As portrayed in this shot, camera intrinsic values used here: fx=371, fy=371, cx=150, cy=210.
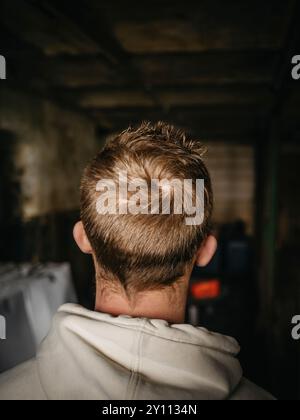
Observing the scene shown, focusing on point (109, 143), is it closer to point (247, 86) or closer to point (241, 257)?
point (247, 86)

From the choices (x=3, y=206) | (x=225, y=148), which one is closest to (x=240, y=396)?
(x=3, y=206)

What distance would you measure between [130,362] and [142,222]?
35 cm

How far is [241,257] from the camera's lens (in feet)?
27.4

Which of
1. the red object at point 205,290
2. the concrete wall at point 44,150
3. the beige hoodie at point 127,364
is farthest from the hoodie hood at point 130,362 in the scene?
the red object at point 205,290

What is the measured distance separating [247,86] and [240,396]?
14.2 ft

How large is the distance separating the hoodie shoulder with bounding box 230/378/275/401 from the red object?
385cm

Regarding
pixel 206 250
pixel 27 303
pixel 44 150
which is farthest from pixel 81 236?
pixel 44 150

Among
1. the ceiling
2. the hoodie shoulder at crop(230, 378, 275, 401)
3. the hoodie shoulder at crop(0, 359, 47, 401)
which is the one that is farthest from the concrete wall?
the hoodie shoulder at crop(230, 378, 275, 401)

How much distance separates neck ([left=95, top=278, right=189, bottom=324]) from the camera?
3.33ft

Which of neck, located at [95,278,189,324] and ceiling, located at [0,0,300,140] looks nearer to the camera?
neck, located at [95,278,189,324]

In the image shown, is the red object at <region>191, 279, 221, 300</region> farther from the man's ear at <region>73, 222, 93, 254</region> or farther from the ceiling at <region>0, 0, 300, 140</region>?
the man's ear at <region>73, 222, 93, 254</region>

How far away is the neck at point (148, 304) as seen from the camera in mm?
1014

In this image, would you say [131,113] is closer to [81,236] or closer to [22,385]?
[81,236]
